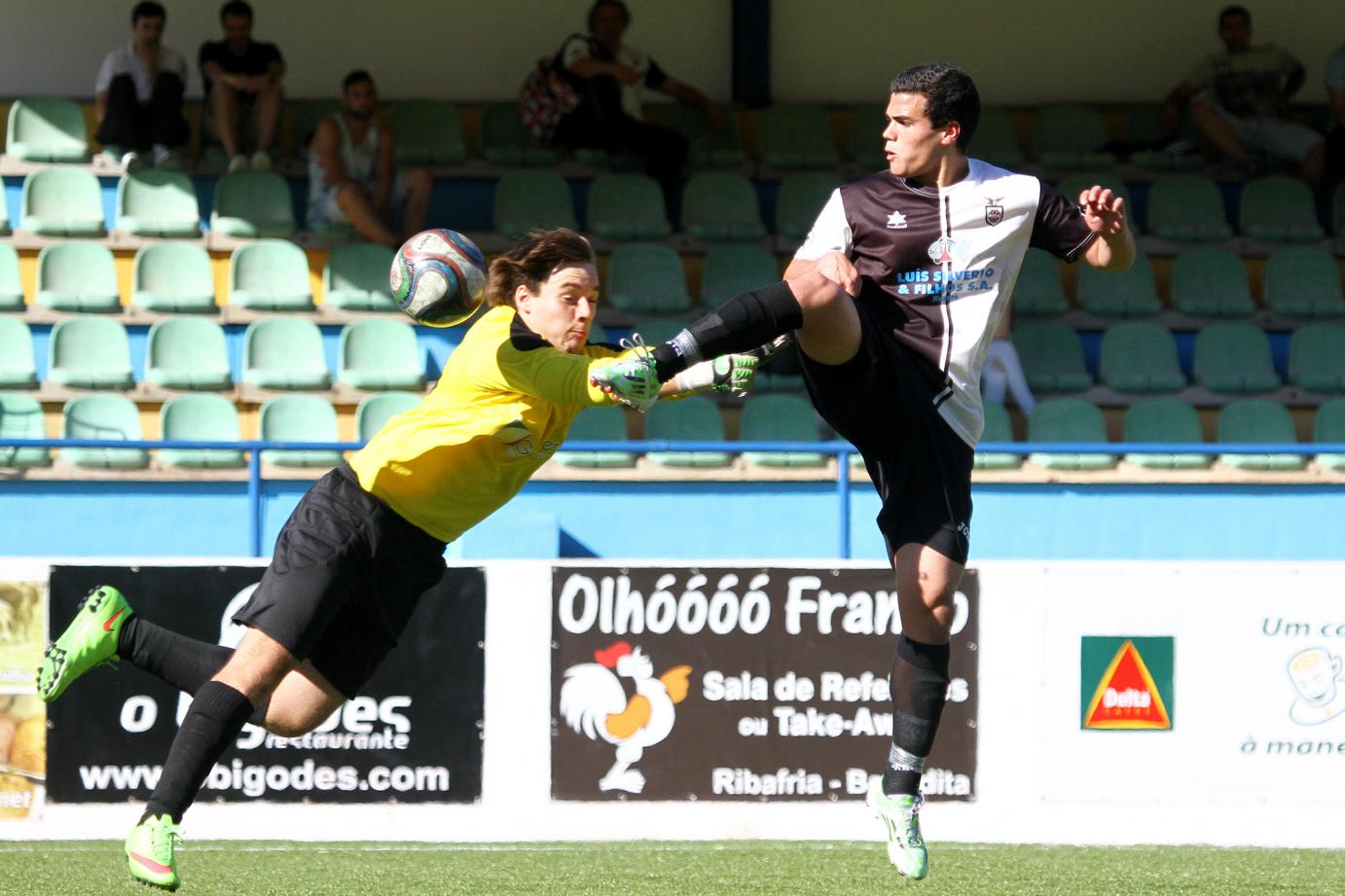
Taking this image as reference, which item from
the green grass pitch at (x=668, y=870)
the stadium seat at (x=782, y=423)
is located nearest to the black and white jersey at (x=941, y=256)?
the green grass pitch at (x=668, y=870)

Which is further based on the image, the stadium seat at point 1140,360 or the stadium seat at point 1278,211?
the stadium seat at point 1278,211

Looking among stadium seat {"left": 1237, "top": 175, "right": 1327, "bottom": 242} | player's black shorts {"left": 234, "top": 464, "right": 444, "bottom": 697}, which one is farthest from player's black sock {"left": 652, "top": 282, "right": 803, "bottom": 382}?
stadium seat {"left": 1237, "top": 175, "right": 1327, "bottom": 242}

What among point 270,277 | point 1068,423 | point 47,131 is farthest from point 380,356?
point 1068,423

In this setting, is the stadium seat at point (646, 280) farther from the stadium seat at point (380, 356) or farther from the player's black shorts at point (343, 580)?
the player's black shorts at point (343, 580)

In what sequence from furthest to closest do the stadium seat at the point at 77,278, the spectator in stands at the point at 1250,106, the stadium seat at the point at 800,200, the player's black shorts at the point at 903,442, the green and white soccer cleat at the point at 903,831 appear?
1. the spectator in stands at the point at 1250,106
2. the stadium seat at the point at 800,200
3. the stadium seat at the point at 77,278
4. the green and white soccer cleat at the point at 903,831
5. the player's black shorts at the point at 903,442

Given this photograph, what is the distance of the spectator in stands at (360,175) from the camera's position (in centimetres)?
1095

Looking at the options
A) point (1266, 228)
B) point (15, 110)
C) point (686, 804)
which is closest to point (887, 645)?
point (686, 804)

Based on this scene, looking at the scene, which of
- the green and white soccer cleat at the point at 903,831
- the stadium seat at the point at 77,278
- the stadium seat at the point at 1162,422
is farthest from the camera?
the stadium seat at the point at 77,278

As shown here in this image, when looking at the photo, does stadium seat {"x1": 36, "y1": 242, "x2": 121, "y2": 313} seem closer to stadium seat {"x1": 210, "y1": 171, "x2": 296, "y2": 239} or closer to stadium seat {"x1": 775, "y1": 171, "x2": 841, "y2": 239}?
stadium seat {"x1": 210, "y1": 171, "x2": 296, "y2": 239}

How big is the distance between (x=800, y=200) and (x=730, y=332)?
7.43m

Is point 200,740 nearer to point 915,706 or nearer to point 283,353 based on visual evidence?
point 915,706

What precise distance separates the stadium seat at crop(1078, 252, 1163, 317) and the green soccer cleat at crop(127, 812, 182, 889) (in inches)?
318

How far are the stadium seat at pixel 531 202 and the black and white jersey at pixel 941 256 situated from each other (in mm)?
6404

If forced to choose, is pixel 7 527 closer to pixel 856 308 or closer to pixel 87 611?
pixel 87 611
